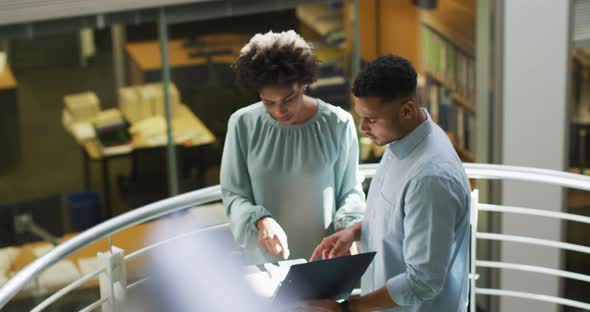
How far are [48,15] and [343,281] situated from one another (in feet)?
10.4

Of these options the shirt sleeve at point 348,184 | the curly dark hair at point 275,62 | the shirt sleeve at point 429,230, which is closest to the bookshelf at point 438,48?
the shirt sleeve at point 348,184

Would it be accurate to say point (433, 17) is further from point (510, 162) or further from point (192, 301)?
point (192, 301)

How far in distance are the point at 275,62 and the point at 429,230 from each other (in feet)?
2.41

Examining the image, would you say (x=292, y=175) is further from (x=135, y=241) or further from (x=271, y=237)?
(x=135, y=241)

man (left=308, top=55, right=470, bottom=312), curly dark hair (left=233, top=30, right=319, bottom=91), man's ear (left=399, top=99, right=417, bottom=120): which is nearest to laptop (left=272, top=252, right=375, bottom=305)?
man (left=308, top=55, right=470, bottom=312)

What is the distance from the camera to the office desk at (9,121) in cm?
543

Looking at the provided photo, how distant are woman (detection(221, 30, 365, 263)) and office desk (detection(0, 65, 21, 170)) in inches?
108

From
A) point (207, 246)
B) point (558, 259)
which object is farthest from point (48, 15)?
point (558, 259)

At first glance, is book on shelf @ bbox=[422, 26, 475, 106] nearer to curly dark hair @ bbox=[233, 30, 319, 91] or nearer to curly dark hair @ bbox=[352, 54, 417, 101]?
curly dark hair @ bbox=[233, 30, 319, 91]

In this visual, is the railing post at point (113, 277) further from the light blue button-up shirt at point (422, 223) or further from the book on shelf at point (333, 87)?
the book on shelf at point (333, 87)

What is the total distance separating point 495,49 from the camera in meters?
6.02

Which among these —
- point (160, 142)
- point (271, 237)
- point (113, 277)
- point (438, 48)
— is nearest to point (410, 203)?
point (271, 237)

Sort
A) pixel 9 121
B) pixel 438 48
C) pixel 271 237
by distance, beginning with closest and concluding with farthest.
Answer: pixel 271 237, pixel 9 121, pixel 438 48

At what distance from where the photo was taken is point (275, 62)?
2.83 meters
